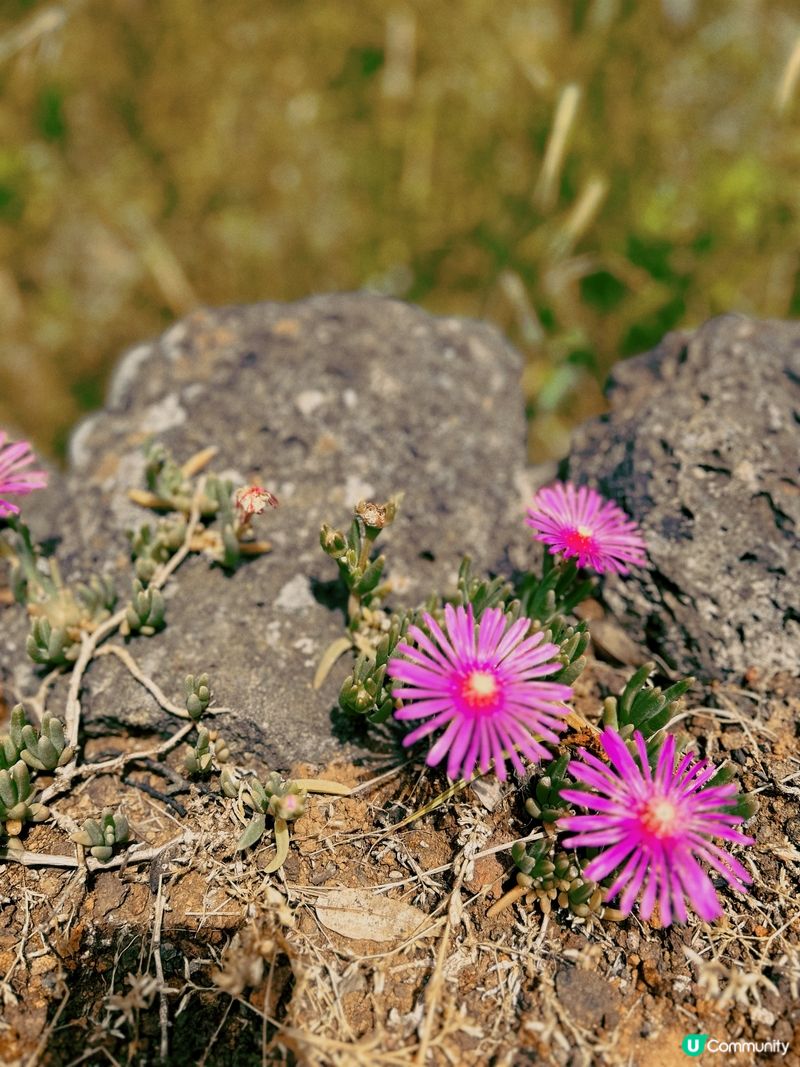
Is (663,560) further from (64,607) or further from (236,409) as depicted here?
(64,607)

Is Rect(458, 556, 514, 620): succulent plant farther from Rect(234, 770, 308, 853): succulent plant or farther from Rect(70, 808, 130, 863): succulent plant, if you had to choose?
Rect(70, 808, 130, 863): succulent plant

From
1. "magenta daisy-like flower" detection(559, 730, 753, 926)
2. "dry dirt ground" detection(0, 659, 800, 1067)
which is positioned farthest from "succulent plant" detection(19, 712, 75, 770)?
"magenta daisy-like flower" detection(559, 730, 753, 926)

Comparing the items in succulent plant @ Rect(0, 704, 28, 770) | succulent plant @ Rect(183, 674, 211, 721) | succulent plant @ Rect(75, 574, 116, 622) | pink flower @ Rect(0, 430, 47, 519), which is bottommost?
succulent plant @ Rect(0, 704, 28, 770)

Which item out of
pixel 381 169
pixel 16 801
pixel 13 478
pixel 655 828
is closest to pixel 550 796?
pixel 655 828

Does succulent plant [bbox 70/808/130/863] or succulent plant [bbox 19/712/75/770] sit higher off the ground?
succulent plant [bbox 19/712/75/770]

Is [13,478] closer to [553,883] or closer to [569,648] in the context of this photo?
[569,648]

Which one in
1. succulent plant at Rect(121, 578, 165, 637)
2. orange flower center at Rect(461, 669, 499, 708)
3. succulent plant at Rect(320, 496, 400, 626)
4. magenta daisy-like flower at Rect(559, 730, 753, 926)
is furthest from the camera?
succulent plant at Rect(121, 578, 165, 637)

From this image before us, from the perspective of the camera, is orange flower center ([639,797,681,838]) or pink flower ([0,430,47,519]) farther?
pink flower ([0,430,47,519])

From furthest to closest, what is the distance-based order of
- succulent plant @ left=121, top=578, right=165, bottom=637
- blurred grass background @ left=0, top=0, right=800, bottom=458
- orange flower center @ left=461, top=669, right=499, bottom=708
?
blurred grass background @ left=0, top=0, right=800, bottom=458, succulent plant @ left=121, top=578, right=165, bottom=637, orange flower center @ left=461, top=669, right=499, bottom=708
